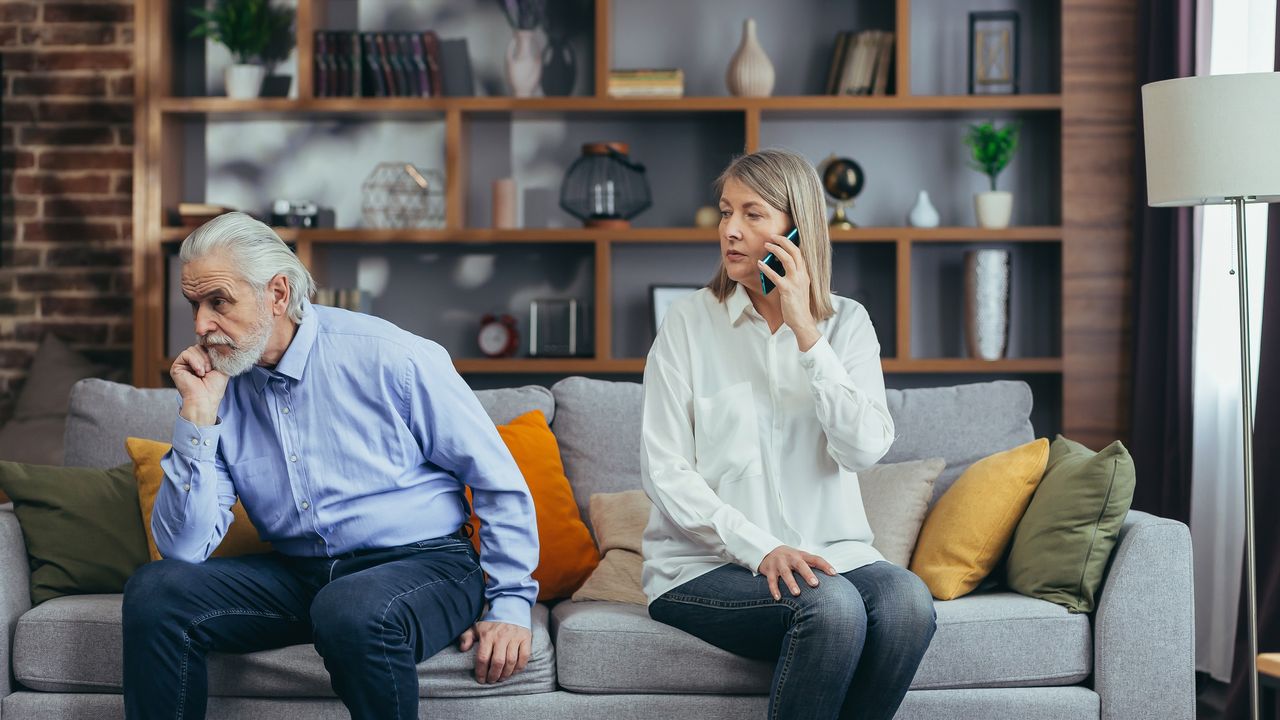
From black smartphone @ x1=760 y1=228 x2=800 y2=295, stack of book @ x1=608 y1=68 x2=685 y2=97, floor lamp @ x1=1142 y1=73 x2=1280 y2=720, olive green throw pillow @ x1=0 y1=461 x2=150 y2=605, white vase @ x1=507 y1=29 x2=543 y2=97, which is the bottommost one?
olive green throw pillow @ x1=0 y1=461 x2=150 y2=605

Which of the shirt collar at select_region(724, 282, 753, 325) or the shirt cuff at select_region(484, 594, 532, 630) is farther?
the shirt collar at select_region(724, 282, 753, 325)

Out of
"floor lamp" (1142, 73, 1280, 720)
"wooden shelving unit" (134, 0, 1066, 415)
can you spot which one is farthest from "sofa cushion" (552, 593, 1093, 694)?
"wooden shelving unit" (134, 0, 1066, 415)

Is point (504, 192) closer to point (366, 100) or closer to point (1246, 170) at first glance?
point (366, 100)

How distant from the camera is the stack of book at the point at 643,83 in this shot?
3854 mm

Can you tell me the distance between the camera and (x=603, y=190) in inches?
155

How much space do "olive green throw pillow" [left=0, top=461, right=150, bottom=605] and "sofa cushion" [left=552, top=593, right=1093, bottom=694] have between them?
0.94 metres

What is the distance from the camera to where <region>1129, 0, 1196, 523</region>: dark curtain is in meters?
3.31

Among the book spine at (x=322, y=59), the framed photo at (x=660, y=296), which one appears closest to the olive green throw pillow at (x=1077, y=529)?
the framed photo at (x=660, y=296)

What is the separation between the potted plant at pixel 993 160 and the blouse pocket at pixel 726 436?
1.97 meters

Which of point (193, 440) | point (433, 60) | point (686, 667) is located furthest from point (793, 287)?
point (433, 60)

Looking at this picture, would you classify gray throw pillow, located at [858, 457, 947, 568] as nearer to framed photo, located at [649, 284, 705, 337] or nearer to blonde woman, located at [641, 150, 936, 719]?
blonde woman, located at [641, 150, 936, 719]

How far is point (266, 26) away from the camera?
157 inches

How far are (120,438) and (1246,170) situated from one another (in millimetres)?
2389

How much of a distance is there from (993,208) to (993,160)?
17cm
